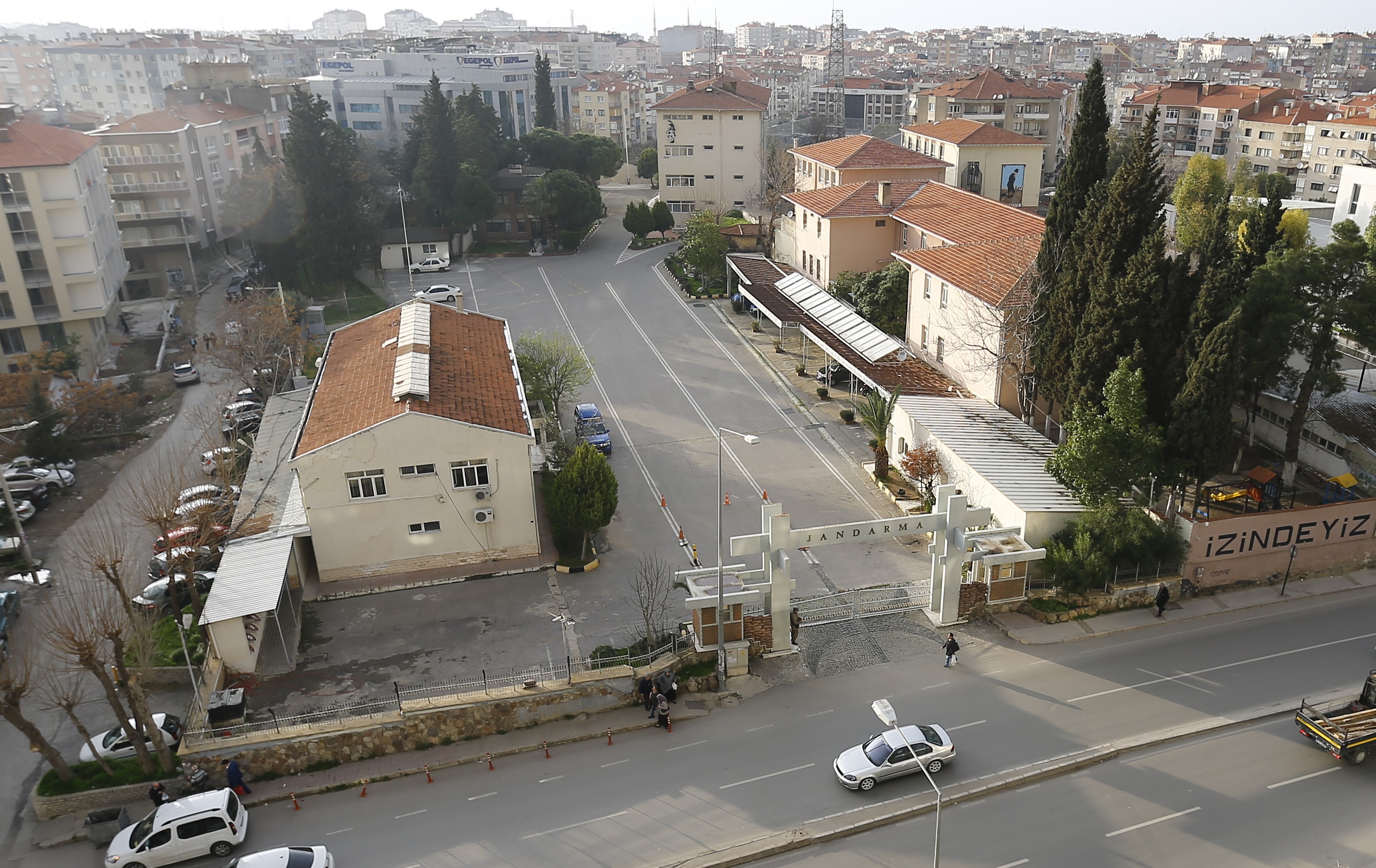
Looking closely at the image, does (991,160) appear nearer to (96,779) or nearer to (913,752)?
(913,752)

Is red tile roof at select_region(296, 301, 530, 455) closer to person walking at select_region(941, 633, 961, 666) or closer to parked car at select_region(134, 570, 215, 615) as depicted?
parked car at select_region(134, 570, 215, 615)

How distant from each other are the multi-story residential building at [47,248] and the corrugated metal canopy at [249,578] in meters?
31.3

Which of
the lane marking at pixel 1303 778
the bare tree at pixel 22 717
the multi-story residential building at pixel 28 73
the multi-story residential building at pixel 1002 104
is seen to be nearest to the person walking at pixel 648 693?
the bare tree at pixel 22 717

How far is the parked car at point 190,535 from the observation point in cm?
2783

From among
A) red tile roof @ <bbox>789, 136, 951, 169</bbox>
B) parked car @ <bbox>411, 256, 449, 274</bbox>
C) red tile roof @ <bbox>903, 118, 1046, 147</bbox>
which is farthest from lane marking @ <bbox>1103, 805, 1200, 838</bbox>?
parked car @ <bbox>411, 256, 449, 274</bbox>

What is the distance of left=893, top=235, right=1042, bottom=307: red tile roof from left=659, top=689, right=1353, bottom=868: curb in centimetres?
1689

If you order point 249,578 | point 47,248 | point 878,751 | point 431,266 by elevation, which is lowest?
point 878,751

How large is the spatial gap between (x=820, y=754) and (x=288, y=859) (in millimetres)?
11984

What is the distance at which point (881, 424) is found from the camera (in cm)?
3703

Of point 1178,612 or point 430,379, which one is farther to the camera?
point 430,379

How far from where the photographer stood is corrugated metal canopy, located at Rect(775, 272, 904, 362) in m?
42.0

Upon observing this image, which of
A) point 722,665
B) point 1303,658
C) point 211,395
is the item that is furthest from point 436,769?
Result: point 211,395

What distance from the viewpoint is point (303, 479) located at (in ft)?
96.1

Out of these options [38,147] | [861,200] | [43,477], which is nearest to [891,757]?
[43,477]
